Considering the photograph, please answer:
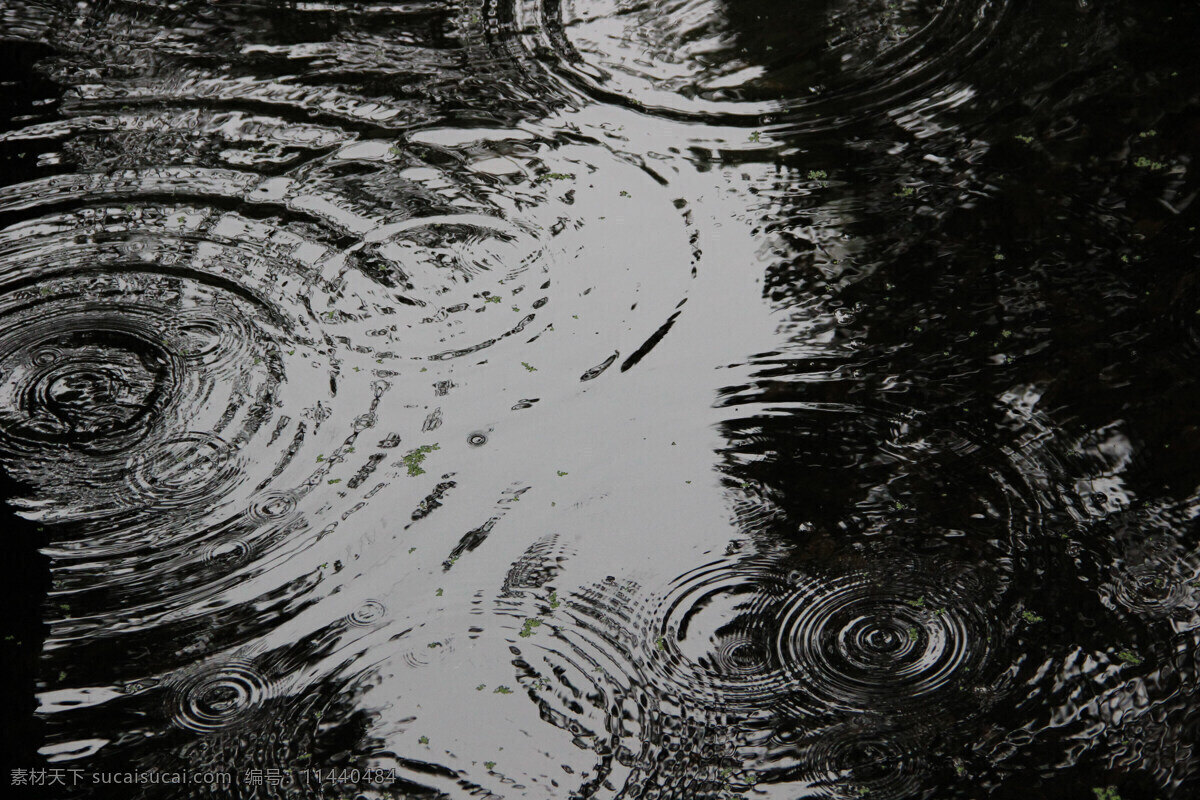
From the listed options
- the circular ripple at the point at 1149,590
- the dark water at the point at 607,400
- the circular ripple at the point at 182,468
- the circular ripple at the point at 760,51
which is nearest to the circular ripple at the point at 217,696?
the dark water at the point at 607,400

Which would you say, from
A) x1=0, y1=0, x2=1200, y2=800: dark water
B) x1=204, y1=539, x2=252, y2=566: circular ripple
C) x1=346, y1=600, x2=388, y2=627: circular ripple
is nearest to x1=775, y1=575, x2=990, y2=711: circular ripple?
x1=0, y1=0, x2=1200, y2=800: dark water

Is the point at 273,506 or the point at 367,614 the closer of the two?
the point at 367,614

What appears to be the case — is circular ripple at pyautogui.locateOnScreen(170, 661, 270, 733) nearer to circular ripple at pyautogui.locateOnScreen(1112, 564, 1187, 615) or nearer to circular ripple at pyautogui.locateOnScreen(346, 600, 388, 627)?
circular ripple at pyautogui.locateOnScreen(346, 600, 388, 627)

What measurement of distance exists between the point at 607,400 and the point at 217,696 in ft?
4.63

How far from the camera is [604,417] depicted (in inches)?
131

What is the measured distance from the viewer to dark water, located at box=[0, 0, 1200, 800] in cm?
263

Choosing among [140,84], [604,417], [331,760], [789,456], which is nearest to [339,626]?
[331,760]

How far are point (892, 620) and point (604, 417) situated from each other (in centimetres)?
106

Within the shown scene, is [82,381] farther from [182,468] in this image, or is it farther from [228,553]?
[228,553]

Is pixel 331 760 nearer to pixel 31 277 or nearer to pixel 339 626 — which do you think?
pixel 339 626

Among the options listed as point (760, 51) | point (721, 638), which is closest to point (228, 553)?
point (721, 638)

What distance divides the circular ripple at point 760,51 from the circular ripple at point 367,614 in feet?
7.84

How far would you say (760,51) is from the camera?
14.7 ft

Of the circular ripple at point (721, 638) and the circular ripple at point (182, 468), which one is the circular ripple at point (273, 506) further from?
the circular ripple at point (721, 638)
